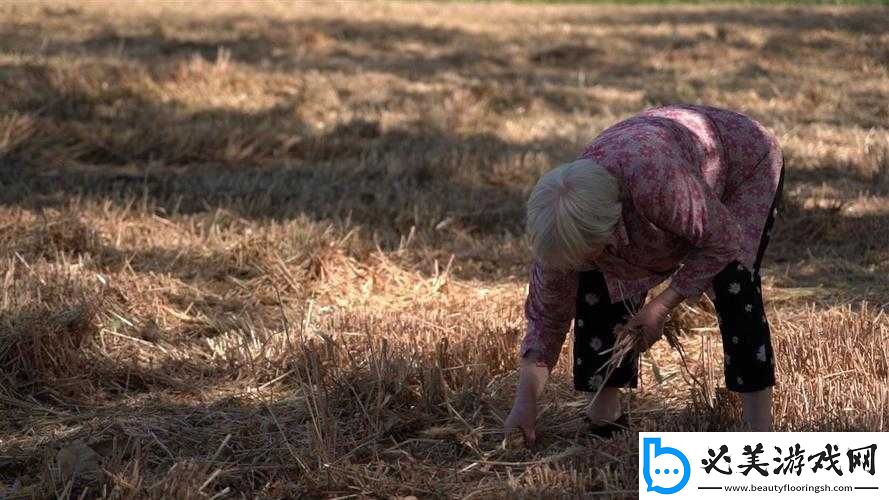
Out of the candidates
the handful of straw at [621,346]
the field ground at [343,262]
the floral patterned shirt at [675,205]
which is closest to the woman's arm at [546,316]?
the floral patterned shirt at [675,205]

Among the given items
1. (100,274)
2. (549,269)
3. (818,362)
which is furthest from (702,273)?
(100,274)

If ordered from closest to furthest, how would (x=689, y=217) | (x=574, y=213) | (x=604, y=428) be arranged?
1. (x=574, y=213)
2. (x=689, y=217)
3. (x=604, y=428)

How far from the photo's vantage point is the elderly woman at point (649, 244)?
342cm

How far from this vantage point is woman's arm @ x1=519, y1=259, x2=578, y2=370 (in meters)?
3.80

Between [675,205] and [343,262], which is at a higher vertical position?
[675,205]

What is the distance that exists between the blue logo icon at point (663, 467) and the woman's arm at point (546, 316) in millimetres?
452

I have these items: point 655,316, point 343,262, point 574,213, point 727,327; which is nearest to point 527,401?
point 655,316

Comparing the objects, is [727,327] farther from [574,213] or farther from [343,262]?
[343,262]

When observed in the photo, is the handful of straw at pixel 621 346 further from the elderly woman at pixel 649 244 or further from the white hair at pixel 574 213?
the white hair at pixel 574 213

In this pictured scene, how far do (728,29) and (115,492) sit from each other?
41.7ft

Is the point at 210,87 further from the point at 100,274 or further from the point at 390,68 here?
the point at 100,274

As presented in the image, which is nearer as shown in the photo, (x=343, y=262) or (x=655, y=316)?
(x=655, y=316)

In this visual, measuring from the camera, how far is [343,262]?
6168mm

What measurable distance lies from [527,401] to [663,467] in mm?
558
